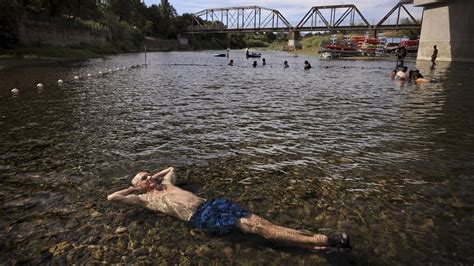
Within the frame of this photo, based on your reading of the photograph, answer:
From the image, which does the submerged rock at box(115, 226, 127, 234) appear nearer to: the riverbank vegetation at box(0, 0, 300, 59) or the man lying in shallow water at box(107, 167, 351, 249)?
the man lying in shallow water at box(107, 167, 351, 249)

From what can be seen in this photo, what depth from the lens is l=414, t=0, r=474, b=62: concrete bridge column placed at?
51875 millimetres

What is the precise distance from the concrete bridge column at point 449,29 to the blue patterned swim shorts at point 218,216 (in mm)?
56876

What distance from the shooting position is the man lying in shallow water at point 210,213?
5.90 m

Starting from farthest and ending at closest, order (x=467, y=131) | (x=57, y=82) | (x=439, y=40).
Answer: (x=439, y=40), (x=57, y=82), (x=467, y=131)

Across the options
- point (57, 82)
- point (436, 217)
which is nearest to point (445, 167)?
point (436, 217)

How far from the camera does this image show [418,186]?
856 cm

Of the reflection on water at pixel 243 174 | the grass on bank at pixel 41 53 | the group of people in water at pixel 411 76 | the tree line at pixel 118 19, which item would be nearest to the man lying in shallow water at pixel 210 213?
the reflection on water at pixel 243 174

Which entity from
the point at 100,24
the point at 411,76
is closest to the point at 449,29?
the point at 411,76

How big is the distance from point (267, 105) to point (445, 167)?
10.3 m

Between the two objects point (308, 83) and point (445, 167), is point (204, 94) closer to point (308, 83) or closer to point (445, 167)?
point (308, 83)

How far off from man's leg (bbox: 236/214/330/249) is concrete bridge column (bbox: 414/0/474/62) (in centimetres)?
5683

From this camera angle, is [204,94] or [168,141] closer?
[168,141]

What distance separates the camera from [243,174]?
Result: 9.38 m

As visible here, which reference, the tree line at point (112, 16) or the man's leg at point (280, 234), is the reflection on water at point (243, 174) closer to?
the man's leg at point (280, 234)
